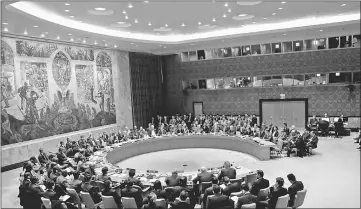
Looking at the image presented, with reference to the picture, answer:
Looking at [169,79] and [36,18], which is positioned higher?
[36,18]

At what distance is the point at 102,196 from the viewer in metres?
6.48

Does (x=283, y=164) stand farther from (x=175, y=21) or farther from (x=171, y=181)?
(x=175, y=21)

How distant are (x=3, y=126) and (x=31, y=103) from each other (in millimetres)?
1747

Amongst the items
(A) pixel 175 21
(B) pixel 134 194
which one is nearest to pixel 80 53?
(A) pixel 175 21

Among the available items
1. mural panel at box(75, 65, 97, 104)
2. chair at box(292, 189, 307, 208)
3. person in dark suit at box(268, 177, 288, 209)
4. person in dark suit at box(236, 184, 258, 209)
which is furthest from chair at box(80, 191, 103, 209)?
mural panel at box(75, 65, 97, 104)

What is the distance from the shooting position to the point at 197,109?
23375 millimetres

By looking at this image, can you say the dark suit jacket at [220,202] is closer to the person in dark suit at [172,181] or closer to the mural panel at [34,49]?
the person in dark suit at [172,181]

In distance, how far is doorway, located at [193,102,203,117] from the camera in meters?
23.2

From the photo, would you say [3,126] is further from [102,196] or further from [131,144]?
[102,196]

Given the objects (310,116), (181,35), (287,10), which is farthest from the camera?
(310,116)

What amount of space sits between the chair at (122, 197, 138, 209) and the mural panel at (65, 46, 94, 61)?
12467 mm

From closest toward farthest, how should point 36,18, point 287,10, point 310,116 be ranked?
point 36,18 → point 287,10 → point 310,116

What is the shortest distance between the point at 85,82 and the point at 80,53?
1.75 meters

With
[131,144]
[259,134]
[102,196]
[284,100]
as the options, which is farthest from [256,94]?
[102,196]
